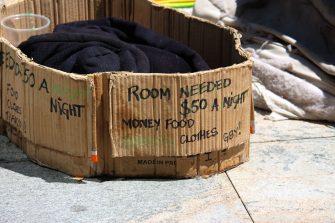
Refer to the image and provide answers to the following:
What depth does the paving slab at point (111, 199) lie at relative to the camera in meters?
2.77

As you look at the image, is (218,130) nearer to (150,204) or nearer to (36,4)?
(150,204)

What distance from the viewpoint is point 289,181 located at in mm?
3072

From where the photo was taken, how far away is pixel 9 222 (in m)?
2.71

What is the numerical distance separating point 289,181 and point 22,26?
5.87 ft

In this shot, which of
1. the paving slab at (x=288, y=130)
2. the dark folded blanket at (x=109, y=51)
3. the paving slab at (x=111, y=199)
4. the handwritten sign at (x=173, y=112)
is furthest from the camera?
the paving slab at (x=288, y=130)

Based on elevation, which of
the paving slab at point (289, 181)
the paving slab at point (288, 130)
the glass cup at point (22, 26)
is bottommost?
the paving slab at point (289, 181)

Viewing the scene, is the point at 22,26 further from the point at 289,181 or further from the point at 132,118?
the point at 289,181

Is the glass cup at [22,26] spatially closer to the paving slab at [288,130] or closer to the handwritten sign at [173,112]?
the handwritten sign at [173,112]

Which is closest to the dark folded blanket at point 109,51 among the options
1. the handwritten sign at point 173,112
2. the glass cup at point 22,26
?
the glass cup at point 22,26

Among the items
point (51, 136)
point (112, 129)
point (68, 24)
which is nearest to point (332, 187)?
point (112, 129)

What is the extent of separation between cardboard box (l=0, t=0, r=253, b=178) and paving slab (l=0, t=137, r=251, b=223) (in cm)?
6

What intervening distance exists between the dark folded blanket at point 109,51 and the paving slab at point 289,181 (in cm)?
58

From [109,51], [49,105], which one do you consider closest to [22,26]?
[109,51]

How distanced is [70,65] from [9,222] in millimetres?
863
